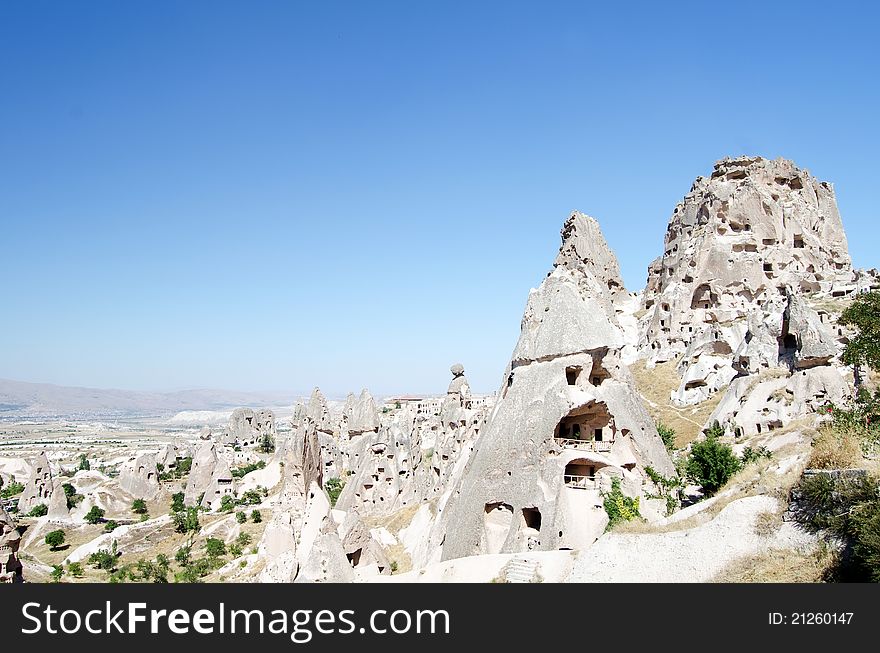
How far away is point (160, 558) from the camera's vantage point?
3200 centimetres

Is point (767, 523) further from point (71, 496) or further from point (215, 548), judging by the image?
point (71, 496)

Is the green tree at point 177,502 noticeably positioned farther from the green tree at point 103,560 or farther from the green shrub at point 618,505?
the green shrub at point 618,505

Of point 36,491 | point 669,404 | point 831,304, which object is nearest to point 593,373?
point 669,404

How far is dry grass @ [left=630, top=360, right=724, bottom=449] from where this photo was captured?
110ft

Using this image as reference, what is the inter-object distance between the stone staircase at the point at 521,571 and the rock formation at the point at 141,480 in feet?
165

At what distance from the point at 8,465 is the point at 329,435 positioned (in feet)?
131

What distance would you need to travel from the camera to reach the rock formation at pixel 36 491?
165 ft

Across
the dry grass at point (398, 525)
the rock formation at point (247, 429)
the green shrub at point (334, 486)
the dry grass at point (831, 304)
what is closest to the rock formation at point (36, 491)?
the green shrub at point (334, 486)

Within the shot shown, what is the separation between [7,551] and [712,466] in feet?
58.2

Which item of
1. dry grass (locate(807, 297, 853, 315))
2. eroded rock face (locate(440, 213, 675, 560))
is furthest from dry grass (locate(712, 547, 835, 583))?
dry grass (locate(807, 297, 853, 315))

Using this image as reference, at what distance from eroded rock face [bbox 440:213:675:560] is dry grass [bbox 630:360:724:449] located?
554 inches

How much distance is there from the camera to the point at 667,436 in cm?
3036

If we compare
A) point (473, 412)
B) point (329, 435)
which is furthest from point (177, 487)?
point (473, 412)

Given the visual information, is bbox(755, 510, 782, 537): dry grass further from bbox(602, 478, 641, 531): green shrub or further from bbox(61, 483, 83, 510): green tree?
bbox(61, 483, 83, 510): green tree
